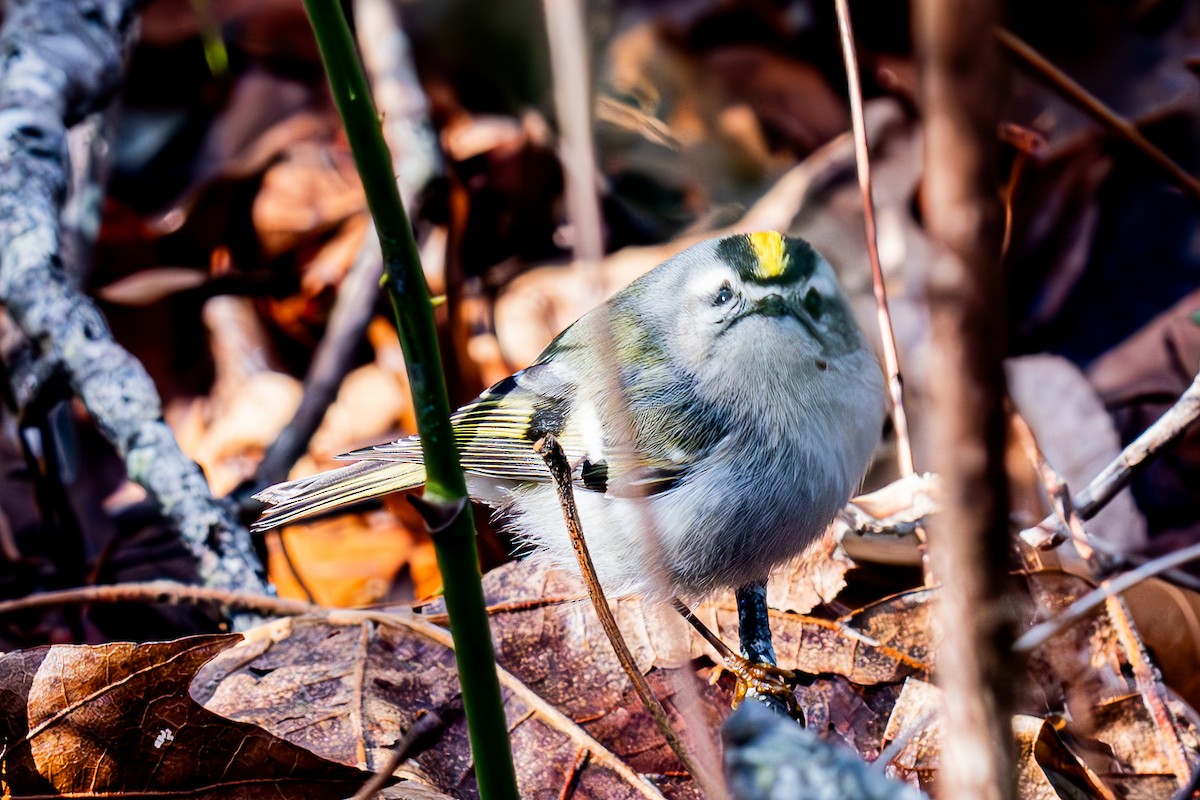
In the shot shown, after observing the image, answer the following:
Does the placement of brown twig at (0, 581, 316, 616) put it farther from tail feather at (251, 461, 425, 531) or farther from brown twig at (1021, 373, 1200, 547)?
brown twig at (1021, 373, 1200, 547)

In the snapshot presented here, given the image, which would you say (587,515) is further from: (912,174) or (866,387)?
(912,174)

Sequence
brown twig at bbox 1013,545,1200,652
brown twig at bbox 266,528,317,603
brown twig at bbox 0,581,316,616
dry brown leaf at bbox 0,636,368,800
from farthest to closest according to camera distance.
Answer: brown twig at bbox 266,528,317,603, brown twig at bbox 0,581,316,616, dry brown leaf at bbox 0,636,368,800, brown twig at bbox 1013,545,1200,652

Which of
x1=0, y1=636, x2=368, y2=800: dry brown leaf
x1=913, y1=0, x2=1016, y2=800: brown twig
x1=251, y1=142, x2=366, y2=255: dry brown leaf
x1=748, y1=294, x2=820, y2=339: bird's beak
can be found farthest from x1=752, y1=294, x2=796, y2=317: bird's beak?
x1=251, y1=142, x2=366, y2=255: dry brown leaf

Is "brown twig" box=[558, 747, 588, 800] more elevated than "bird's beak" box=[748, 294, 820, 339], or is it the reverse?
"bird's beak" box=[748, 294, 820, 339]

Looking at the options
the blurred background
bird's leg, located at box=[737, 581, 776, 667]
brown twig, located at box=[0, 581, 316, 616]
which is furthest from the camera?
the blurred background

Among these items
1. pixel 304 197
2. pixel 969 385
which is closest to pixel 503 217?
pixel 304 197

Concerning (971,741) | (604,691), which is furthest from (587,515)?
(971,741)

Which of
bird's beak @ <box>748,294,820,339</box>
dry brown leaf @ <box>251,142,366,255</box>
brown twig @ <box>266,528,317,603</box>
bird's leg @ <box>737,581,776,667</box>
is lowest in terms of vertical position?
bird's leg @ <box>737,581,776,667</box>
